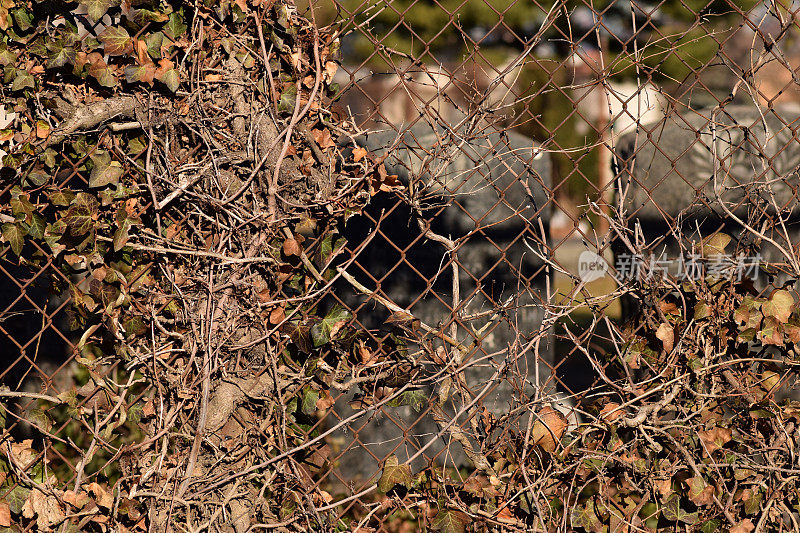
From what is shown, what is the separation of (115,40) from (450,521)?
1427 millimetres

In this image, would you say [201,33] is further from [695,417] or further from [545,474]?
[695,417]

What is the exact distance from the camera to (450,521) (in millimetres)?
1794

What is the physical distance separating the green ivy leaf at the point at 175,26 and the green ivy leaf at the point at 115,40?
0.30 feet

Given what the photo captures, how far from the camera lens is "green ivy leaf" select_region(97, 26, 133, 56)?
1.64m

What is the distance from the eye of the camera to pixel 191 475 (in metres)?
1.74

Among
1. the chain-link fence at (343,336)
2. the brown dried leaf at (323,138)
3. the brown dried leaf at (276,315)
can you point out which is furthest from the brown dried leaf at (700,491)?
the brown dried leaf at (323,138)

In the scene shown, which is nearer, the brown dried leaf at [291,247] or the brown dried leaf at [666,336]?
the brown dried leaf at [291,247]

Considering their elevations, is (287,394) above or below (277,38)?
below

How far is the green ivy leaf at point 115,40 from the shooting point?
1645 mm

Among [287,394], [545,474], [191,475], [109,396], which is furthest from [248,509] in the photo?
[545,474]

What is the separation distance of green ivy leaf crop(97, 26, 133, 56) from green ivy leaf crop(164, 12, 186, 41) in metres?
0.09

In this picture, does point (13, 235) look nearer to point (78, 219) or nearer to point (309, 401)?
point (78, 219)

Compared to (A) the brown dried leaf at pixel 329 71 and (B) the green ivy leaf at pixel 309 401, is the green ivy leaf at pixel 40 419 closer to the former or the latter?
(B) the green ivy leaf at pixel 309 401

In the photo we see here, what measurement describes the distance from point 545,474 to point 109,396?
1135mm
